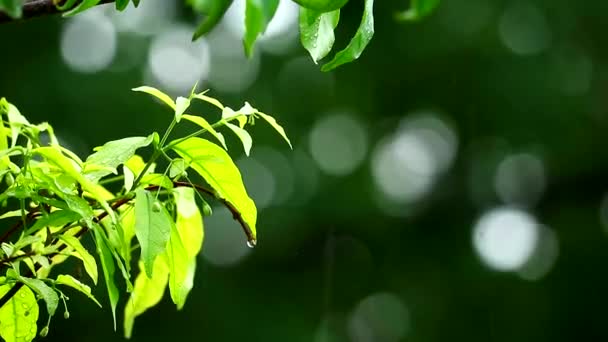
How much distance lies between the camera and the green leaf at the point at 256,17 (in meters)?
0.35

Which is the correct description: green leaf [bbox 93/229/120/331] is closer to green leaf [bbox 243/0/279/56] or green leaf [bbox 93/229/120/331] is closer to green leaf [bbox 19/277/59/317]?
green leaf [bbox 19/277/59/317]

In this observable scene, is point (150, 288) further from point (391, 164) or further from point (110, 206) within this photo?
point (391, 164)

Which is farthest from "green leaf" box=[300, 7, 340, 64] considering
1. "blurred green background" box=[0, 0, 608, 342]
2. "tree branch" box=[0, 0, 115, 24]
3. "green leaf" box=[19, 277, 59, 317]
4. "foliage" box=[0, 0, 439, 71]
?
"blurred green background" box=[0, 0, 608, 342]

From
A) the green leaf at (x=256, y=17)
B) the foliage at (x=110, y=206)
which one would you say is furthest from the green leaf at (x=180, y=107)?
the green leaf at (x=256, y=17)

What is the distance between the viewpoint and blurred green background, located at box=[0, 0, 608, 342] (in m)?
4.28

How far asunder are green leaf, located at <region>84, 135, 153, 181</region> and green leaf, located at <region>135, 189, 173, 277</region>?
0.02 meters

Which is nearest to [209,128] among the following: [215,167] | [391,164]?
[215,167]

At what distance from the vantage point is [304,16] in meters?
0.50

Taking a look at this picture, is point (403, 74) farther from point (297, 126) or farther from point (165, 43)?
point (165, 43)

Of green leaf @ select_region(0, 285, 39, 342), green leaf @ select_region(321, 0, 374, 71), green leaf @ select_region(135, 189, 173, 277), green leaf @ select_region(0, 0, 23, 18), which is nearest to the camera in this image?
green leaf @ select_region(0, 0, 23, 18)

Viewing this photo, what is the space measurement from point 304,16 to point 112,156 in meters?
0.20

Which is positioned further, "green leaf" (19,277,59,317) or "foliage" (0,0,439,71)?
"green leaf" (19,277,59,317)

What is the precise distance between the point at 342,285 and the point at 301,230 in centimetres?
59

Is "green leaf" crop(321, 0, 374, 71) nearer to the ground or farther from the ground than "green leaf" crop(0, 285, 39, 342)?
farther from the ground
